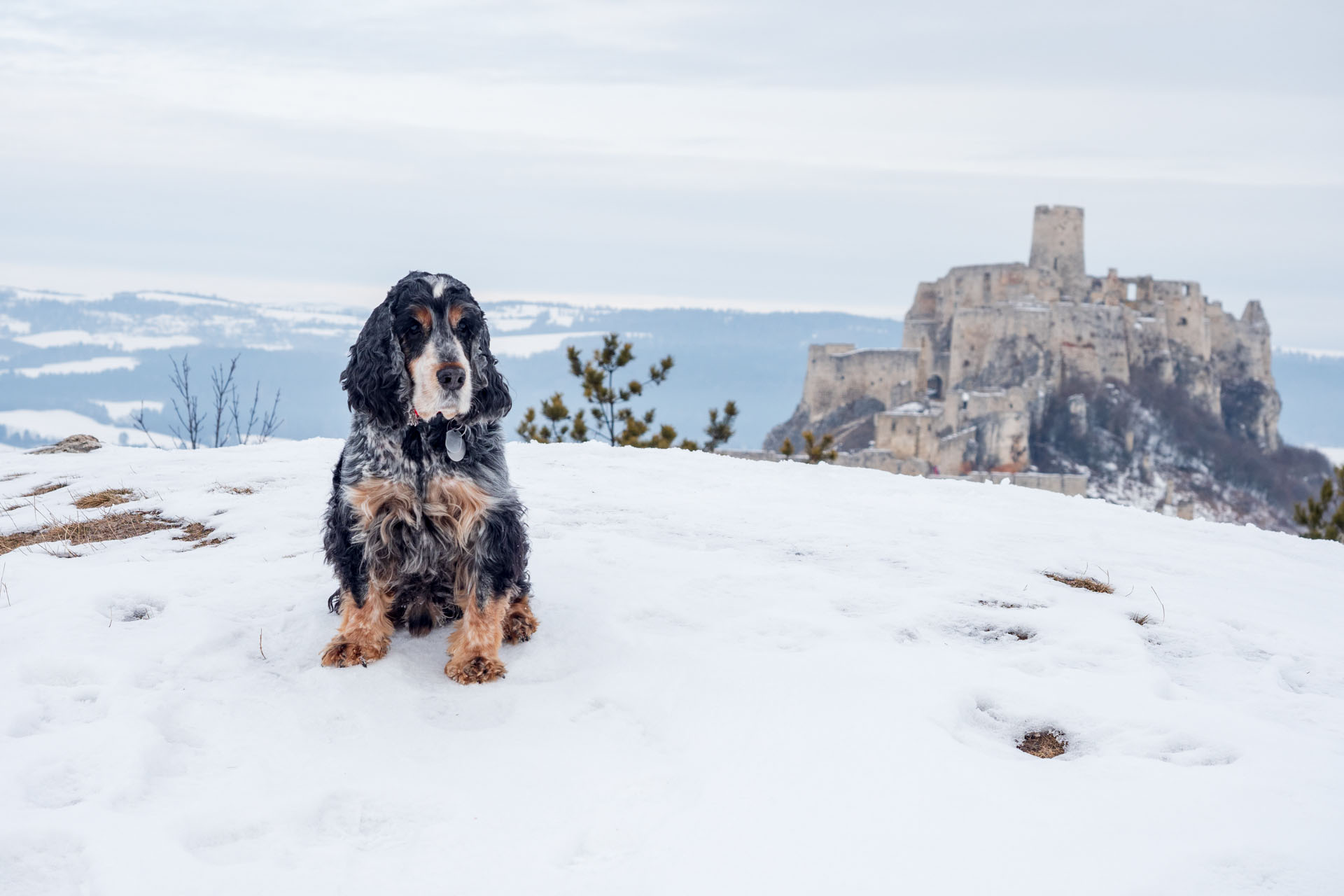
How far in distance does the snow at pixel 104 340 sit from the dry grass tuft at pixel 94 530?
146 meters

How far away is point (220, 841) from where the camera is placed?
2.67m

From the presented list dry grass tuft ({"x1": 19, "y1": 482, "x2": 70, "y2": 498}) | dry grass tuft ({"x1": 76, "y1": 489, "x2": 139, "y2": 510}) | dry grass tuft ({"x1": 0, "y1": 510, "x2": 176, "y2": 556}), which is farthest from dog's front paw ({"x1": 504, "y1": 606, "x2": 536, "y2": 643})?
dry grass tuft ({"x1": 19, "y1": 482, "x2": 70, "y2": 498})

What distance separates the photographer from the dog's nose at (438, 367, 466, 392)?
11.1ft

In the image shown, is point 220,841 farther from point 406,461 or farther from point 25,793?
point 406,461

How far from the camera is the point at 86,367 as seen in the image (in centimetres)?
12544

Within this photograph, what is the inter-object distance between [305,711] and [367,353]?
1300 millimetres

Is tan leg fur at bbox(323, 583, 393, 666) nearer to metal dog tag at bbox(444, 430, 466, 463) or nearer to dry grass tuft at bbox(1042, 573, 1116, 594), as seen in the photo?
metal dog tag at bbox(444, 430, 466, 463)

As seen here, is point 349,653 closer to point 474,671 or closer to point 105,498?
point 474,671

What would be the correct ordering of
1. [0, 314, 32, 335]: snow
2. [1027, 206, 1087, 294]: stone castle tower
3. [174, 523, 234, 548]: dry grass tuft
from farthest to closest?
[0, 314, 32, 335]: snow → [1027, 206, 1087, 294]: stone castle tower → [174, 523, 234, 548]: dry grass tuft

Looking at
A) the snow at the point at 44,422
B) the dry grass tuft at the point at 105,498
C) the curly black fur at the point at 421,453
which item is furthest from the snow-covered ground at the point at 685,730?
the snow at the point at 44,422

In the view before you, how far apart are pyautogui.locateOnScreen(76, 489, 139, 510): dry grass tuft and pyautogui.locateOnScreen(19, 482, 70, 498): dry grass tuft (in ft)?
1.74

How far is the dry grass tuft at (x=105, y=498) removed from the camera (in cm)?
632

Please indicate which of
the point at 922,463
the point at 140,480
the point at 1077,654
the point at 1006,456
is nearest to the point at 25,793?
the point at 1077,654

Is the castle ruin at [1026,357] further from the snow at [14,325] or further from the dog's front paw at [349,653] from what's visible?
the snow at [14,325]
